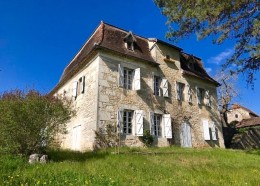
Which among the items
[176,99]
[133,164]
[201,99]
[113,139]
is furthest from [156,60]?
[133,164]

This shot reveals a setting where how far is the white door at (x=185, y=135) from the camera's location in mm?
16166

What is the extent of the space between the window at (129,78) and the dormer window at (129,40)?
171cm

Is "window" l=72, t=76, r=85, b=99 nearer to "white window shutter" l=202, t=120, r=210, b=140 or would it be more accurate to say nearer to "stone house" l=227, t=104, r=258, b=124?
"white window shutter" l=202, t=120, r=210, b=140

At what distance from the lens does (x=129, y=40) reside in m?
15.7

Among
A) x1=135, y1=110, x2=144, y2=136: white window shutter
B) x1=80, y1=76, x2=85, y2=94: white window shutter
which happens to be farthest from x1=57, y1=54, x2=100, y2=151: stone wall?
x1=135, y1=110, x2=144, y2=136: white window shutter

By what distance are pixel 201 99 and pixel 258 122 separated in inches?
580

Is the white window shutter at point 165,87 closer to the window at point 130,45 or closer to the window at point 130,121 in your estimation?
the window at point 130,121

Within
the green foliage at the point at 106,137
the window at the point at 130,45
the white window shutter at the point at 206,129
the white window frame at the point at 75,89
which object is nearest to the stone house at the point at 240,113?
the white window shutter at the point at 206,129

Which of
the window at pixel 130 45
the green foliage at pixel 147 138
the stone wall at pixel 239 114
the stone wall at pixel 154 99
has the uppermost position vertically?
the window at pixel 130 45

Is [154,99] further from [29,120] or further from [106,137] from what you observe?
[29,120]

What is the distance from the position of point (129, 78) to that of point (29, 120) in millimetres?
7648

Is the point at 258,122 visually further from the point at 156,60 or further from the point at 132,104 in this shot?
the point at 132,104

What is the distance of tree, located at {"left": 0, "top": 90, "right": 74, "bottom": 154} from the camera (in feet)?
27.0

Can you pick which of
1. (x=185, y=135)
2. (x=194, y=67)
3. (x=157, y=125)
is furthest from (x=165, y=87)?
(x=194, y=67)
